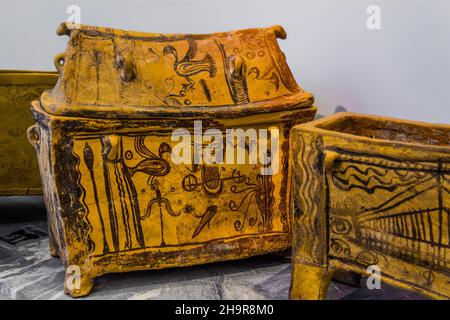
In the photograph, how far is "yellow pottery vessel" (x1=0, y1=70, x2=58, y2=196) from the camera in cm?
271

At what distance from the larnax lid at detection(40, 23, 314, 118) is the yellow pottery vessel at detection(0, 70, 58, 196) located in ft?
1.48

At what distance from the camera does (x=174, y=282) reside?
234 centimetres

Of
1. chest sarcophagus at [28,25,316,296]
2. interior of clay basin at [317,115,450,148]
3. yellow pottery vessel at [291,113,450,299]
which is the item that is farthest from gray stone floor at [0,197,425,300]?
interior of clay basin at [317,115,450,148]

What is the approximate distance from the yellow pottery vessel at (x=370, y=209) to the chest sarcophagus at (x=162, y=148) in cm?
36

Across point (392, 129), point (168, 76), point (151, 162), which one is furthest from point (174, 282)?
point (392, 129)

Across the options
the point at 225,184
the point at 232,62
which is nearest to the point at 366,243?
the point at 225,184

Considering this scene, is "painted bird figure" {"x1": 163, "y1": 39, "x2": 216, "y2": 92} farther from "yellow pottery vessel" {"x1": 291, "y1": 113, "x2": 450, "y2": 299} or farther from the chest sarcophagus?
"yellow pottery vessel" {"x1": 291, "y1": 113, "x2": 450, "y2": 299}

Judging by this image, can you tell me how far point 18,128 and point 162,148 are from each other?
930mm

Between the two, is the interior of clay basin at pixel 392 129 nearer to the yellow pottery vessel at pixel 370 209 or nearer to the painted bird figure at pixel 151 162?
the yellow pottery vessel at pixel 370 209

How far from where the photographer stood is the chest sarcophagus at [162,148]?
214 cm

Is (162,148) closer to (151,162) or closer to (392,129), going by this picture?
(151,162)

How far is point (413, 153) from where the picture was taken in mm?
1717

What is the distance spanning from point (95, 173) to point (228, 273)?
715mm

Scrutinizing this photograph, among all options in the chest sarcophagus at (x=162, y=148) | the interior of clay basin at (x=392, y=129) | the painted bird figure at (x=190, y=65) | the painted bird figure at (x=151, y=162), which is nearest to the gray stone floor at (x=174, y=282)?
the chest sarcophagus at (x=162, y=148)
